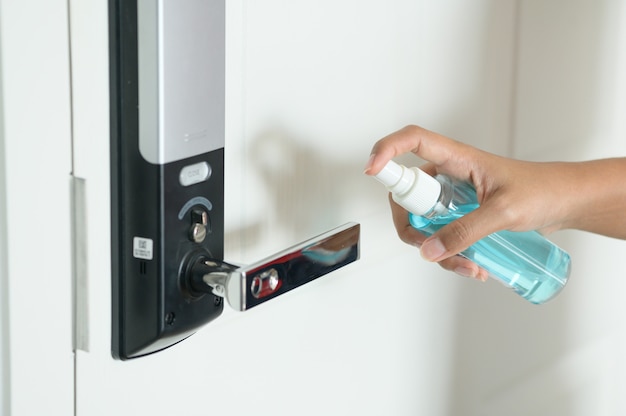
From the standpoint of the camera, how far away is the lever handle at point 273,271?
18.8 inches

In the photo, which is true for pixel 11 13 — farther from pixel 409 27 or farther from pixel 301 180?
pixel 409 27

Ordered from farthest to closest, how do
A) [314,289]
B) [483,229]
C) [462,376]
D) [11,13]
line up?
1. [462,376]
2. [314,289]
3. [483,229]
4. [11,13]

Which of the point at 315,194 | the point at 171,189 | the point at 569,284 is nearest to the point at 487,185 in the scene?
the point at 315,194

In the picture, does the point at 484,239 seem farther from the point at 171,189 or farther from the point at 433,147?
the point at 171,189

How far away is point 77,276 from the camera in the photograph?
20.3 inches

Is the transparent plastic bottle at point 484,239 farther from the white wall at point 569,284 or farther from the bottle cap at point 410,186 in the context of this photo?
the white wall at point 569,284

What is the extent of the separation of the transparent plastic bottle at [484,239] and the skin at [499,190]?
0.01 metres

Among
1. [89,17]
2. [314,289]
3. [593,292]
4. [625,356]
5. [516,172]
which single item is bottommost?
[625,356]

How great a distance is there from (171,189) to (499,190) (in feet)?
0.83

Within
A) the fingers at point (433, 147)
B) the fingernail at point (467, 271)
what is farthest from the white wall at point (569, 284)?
the fingers at point (433, 147)

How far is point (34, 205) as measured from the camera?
48cm

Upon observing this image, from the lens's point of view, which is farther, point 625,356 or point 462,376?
point 625,356

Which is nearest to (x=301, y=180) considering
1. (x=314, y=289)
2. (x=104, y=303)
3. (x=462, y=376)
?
(x=314, y=289)

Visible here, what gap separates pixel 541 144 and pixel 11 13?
67cm
